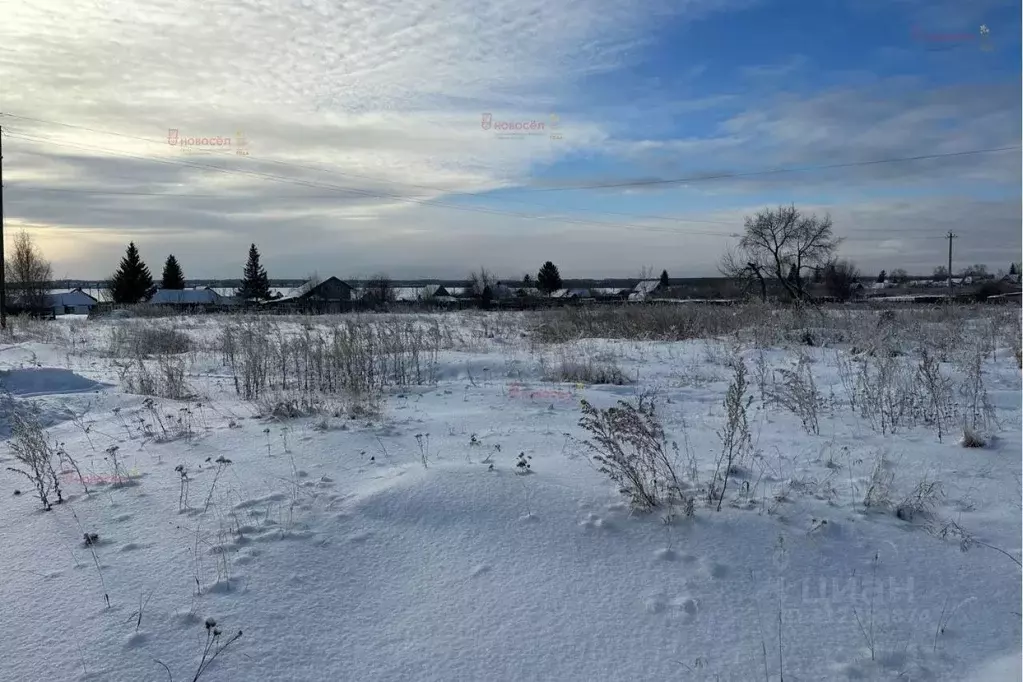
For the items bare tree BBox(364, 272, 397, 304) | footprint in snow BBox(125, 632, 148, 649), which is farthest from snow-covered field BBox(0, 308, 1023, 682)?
bare tree BBox(364, 272, 397, 304)

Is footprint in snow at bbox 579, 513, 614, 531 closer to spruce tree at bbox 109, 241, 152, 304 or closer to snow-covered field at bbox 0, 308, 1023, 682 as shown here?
snow-covered field at bbox 0, 308, 1023, 682

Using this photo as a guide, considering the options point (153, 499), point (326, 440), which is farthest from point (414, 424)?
point (153, 499)

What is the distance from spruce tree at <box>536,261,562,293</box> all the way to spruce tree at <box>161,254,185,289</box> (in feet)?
125

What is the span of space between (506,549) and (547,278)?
73857 millimetres

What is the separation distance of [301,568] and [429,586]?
2.15 feet

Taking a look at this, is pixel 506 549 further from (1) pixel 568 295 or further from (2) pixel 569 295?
(1) pixel 568 295

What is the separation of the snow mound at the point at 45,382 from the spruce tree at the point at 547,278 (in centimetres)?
6851

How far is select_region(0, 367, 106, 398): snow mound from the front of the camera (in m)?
8.30

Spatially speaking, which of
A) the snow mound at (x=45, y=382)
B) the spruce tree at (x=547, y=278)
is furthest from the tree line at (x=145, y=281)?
the snow mound at (x=45, y=382)

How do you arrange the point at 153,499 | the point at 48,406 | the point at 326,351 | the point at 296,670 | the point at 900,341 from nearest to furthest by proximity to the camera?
1. the point at 296,670
2. the point at 153,499
3. the point at 48,406
4. the point at 326,351
5. the point at 900,341

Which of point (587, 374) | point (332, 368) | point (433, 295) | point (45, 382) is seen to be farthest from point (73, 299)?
point (587, 374)

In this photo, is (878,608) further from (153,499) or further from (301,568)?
(153,499)

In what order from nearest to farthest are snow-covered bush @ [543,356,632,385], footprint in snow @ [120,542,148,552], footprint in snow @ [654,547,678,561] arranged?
footprint in snow @ [654,547,678,561], footprint in snow @ [120,542,148,552], snow-covered bush @ [543,356,632,385]

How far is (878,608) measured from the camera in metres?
3.03
